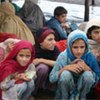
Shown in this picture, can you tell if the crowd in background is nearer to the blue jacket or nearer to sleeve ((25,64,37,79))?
sleeve ((25,64,37,79))

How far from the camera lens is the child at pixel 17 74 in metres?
3.52

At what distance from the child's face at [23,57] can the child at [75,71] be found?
309mm

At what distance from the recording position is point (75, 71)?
12.2 feet

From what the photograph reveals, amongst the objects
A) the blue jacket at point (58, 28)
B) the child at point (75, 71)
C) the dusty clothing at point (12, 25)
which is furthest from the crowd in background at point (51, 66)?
the blue jacket at point (58, 28)

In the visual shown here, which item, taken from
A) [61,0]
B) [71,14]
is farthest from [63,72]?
[61,0]

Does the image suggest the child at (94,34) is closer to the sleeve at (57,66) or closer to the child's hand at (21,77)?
the sleeve at (57,66)

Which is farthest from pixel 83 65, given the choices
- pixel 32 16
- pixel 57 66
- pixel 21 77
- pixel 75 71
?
pixel 32 16

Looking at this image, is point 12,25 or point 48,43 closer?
point 48,43

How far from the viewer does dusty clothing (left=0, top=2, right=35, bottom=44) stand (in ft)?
17.0

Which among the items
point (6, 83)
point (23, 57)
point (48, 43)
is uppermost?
point (48, 43)

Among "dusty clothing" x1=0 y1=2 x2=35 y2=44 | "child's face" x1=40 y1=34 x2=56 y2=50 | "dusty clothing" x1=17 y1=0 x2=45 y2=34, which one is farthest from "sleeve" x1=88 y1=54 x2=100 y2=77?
"dusty clothing" x1=17 y1=0 x2=45 y2=34

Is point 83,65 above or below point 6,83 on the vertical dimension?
above

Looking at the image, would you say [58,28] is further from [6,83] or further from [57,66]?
[6,83]

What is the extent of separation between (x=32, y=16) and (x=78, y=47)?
2651 millimetres
